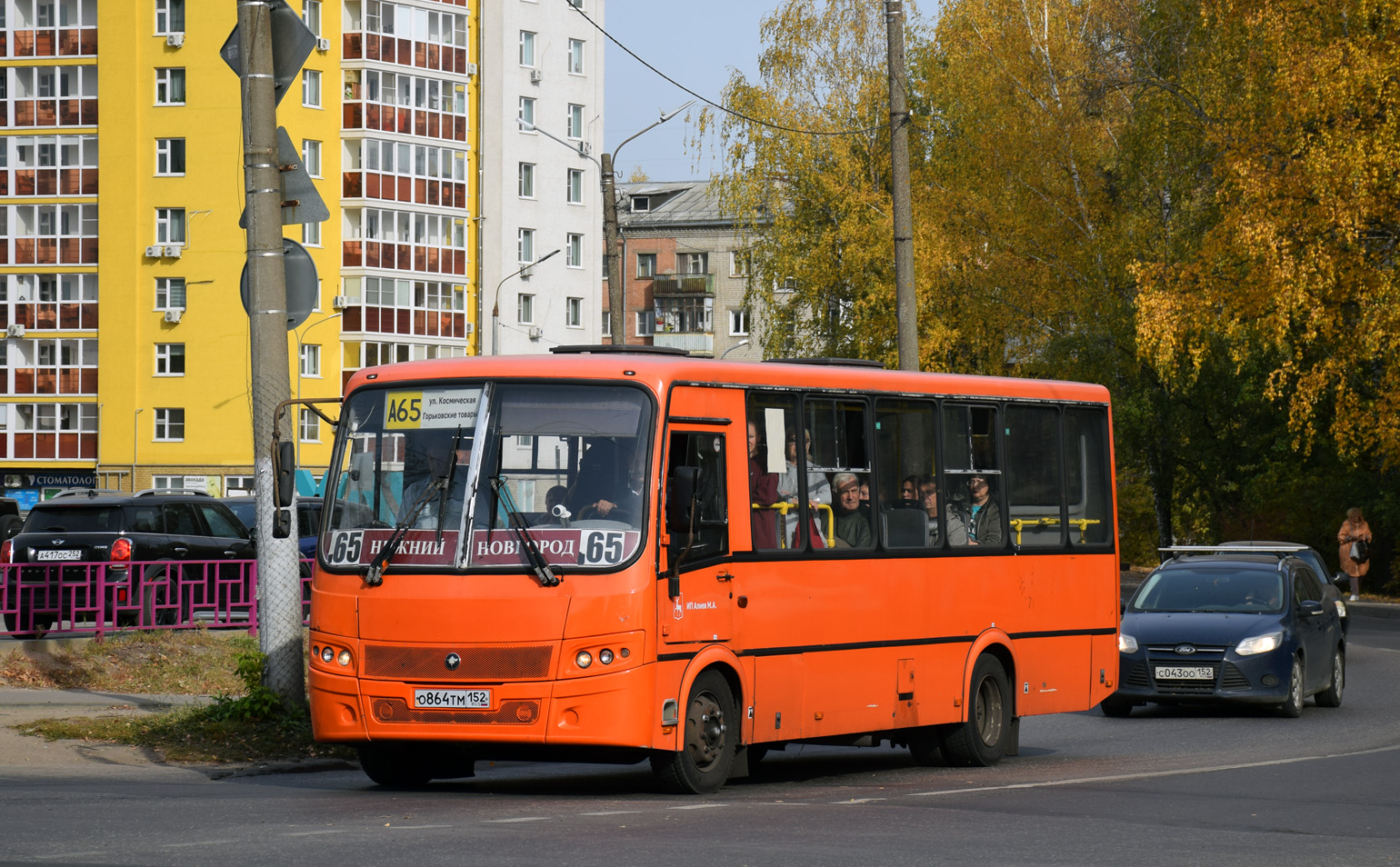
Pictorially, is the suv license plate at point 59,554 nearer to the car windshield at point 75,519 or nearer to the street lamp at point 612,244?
the car windshield at point 75,519

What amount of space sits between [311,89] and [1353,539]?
5322 cm

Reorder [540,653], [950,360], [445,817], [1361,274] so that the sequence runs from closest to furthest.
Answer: [445,817] → [540,653] → [1361,274] → [950,360]

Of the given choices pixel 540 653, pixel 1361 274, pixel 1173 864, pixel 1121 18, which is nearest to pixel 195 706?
pixel 540 653

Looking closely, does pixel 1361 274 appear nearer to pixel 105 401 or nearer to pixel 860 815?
pixel 860 815

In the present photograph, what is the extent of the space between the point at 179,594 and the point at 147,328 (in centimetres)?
5736

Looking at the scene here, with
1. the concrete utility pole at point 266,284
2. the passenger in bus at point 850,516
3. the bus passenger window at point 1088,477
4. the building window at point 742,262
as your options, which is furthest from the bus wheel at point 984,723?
the building window at point 742,262

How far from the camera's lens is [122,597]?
76.2 ft

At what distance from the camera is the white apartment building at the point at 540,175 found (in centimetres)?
8688

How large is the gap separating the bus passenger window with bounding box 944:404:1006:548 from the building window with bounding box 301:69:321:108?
67.3 meters

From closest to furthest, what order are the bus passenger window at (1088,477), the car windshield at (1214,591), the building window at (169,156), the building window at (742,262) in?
the bus passenger window at (1088,477) < the car windshield at (1214,591) < the building window at (742,262) < the building window at (169,156)

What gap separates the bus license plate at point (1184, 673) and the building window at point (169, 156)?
209 ft

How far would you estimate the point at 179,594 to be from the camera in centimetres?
2359

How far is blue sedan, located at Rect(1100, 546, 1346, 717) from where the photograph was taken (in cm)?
1967

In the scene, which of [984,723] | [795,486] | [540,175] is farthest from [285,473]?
[540,175]
